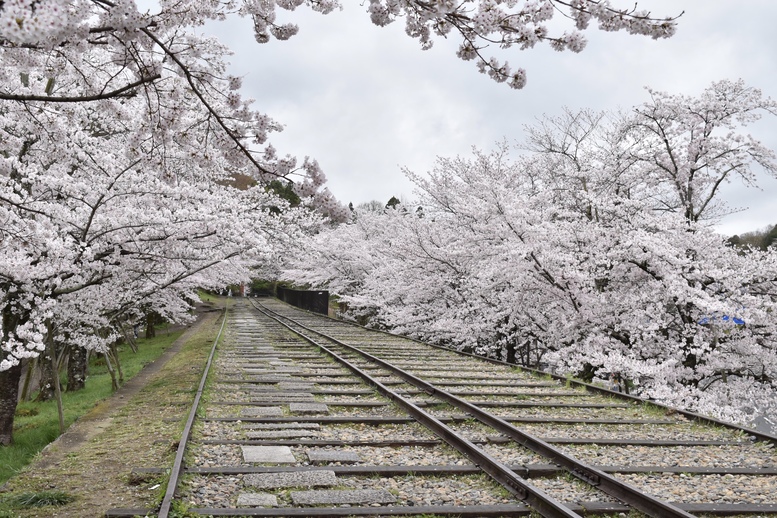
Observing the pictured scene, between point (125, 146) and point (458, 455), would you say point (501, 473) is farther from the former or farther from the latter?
point (125, 146)

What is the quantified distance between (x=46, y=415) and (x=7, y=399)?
3861 mm

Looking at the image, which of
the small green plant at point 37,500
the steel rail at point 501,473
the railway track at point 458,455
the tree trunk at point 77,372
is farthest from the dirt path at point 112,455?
the tree trunk at point 77,372

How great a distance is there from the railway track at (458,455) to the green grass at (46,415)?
3153 mm

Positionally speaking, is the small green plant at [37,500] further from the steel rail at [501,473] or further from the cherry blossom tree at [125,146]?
the steel rail at [501,473]

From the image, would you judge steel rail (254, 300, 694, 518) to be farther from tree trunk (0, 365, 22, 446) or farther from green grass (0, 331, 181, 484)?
tree trunk (0, 365, 22, 446)

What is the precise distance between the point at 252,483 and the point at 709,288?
12.0 metres

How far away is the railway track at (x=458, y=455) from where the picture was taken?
484 centimetres

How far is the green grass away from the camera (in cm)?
1034

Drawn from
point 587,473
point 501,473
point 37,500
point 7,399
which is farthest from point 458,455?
point 7,399

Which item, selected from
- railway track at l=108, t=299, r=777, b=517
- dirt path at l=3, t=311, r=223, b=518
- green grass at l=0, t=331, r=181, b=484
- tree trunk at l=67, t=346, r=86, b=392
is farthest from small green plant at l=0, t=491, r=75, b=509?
tree trunk at l=67, t=346, r=86, b=392

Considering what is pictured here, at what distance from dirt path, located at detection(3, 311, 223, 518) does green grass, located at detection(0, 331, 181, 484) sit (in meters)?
0.83

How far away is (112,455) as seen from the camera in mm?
6844

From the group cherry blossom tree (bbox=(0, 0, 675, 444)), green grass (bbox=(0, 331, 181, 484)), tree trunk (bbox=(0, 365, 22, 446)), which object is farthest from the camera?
tree trunk (bbox=(0, 365, 22, 446))

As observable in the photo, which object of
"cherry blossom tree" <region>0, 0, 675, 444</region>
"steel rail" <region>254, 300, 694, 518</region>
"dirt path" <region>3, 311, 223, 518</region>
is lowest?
"dirt path" <region>3, 311, 223, 518</region>
